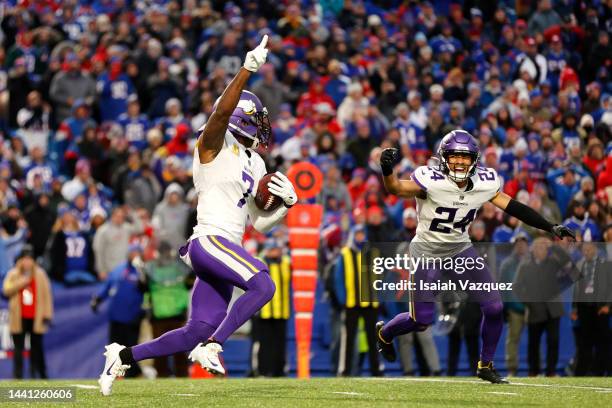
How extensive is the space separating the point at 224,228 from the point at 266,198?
0.32 meters

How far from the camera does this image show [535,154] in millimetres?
14398

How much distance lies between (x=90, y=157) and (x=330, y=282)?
445cm

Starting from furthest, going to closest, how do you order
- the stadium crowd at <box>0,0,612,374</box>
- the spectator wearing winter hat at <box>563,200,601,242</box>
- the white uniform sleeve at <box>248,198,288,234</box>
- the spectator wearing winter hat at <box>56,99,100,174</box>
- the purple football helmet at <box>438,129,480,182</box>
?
the spectator wearing winter hat at <box>56,99,100,174</box> → the stadium crowd at <box>0,0,612,374</box> → the spectator wearing winter hat at <box>563,200,601,242</box> → the purple football helmet at <box>438,129,480,182</box> → the white uniform sleeve at <box>248,198,288,234</box>

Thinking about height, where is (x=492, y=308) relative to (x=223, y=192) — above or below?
below

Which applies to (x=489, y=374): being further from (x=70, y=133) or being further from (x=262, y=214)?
(x=70, y=133)

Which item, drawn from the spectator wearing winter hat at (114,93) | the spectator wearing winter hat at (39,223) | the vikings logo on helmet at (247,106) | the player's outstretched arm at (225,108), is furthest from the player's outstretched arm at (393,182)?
the spectator wearing winter hat at (114,93)

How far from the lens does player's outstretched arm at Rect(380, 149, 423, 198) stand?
26.9 ft

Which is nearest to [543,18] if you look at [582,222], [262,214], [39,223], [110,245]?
[582,222]

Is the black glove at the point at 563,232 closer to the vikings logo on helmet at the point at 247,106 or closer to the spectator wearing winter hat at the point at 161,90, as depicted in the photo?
the vikings logo on helmet at the point at 247,106

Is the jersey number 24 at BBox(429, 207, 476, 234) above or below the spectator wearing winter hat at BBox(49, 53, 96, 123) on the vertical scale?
below

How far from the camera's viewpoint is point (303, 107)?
53.9 ft

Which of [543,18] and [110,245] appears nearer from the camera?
[110,245]

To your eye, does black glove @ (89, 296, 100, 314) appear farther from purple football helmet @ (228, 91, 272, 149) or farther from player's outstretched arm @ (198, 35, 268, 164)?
player's outstretched arm @ (198, 35, 268, 164)

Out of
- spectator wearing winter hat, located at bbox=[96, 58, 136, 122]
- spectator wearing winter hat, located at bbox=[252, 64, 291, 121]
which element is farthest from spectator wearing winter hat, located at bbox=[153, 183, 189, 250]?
A: spectator wearing winter hat, located at bbox=[96, 58, 136, 122]
